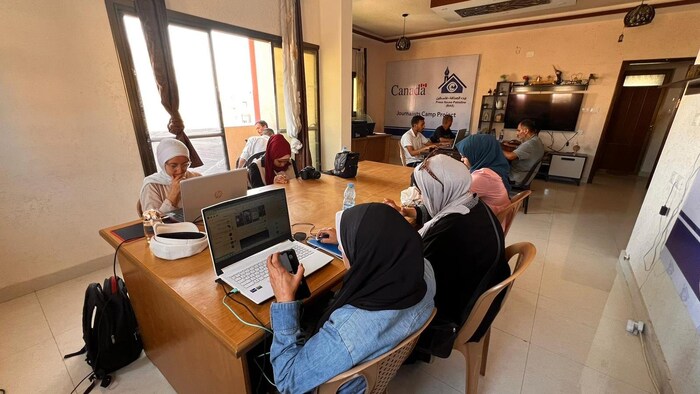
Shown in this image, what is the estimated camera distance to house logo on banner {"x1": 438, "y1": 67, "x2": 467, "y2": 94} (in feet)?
19.5

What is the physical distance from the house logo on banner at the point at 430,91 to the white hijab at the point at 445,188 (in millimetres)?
5286

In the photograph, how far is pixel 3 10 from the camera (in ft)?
5.93

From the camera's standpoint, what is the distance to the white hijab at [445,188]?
1250 millimetres

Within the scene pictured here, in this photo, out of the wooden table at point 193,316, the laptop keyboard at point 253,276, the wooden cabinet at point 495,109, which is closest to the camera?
the wooden table at point 193,316

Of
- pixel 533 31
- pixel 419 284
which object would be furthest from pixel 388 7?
pixel 419 284

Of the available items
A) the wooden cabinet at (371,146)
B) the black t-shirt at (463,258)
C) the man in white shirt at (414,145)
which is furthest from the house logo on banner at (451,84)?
the black t-shirt at (463,258)

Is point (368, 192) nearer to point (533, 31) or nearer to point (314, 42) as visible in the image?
point (314, 42)

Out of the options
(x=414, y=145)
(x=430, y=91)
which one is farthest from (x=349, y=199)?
(x=430, y=91)

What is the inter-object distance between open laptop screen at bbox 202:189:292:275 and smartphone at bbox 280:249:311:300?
225mm

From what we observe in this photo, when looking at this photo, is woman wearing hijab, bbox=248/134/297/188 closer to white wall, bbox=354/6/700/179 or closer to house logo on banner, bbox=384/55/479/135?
white wall, bbox=354/6/700/179

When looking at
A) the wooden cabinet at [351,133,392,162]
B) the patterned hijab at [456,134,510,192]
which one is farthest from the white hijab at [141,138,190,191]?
the wooden cabinet at [351,133,392,162]

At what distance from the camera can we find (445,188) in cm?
129

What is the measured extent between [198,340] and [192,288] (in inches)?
7.8

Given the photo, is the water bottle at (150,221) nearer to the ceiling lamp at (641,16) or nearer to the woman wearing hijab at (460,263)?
the woman wearing hijab at (460,263)
